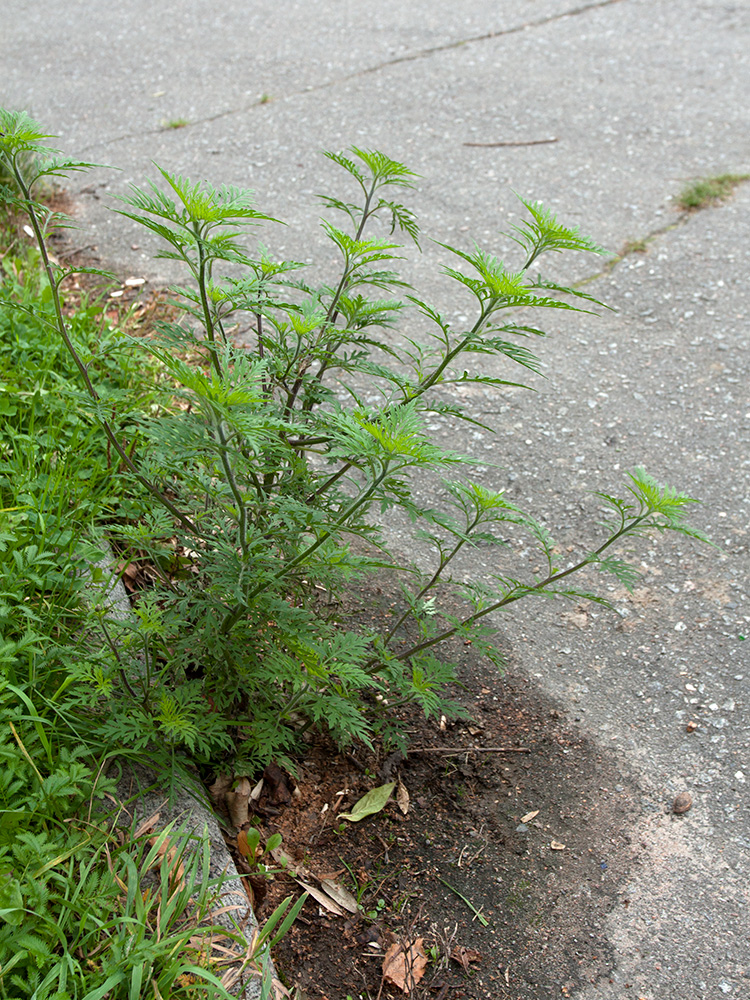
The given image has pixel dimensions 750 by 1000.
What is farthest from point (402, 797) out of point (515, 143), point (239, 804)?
point (515, 143)

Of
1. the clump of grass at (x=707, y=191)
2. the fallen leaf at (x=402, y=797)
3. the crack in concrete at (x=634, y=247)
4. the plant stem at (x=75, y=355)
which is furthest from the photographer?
the clump of grass at (x=707, y=191)

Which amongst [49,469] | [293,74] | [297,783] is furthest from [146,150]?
[297,783]

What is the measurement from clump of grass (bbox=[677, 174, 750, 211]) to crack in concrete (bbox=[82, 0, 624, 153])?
264 centimetres

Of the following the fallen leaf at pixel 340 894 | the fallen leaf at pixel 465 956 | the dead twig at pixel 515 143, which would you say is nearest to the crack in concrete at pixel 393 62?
the dead twig at pixel 515 143

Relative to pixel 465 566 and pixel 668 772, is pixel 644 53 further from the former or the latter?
pixel 668 772

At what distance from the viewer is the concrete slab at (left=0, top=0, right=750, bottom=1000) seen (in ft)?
7.85

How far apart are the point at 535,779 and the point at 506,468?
1362 mm

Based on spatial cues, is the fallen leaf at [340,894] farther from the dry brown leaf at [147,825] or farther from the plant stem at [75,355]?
the plant stem at [75,355]

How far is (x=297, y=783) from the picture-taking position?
7.59 feet

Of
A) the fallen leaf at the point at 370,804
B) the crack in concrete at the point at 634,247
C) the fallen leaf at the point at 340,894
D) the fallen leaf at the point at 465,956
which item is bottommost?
the fallen leaf at the point at 465,956

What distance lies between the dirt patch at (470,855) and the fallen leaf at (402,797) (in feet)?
0.06

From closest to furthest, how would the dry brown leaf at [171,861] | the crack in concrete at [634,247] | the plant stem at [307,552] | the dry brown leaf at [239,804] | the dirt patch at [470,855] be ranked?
the plant stem at [307,552]
the dry brown leaf at [171,861]
the dirt patch at [470,855]
the dry brown leaf at [239,804]
the crack in concrete at [634,247]

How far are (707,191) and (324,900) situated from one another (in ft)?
14.4

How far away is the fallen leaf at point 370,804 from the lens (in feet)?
7.38
